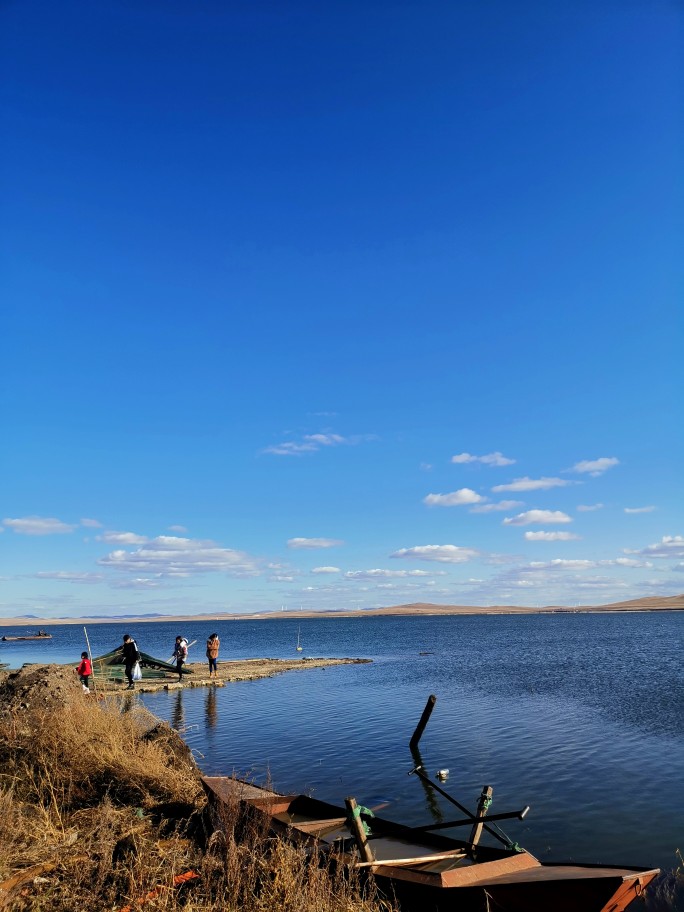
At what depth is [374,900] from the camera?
782 centimetres

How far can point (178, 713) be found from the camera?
2520cm

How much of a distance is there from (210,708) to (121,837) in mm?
18761

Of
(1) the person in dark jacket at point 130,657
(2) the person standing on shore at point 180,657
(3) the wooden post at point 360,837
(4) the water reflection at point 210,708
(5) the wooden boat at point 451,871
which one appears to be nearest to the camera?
(5) the wooden boat at point 451,871

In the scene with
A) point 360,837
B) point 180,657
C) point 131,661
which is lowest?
point 180,657

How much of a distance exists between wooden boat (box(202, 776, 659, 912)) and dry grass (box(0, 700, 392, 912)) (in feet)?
1.38

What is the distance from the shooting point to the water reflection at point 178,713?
23.0 meters

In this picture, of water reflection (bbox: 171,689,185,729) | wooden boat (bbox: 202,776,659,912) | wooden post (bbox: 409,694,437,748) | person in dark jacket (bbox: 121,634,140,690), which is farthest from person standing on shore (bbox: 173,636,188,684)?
wooden boat (bbox: 202,776,659,912)

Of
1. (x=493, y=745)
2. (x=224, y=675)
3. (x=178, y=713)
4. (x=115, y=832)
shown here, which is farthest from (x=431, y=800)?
(x=224, y=675)

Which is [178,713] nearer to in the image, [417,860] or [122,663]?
[122,663]

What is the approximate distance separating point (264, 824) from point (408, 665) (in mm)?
43044

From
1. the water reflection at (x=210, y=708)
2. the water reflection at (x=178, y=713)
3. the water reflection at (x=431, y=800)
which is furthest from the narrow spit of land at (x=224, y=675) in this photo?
the water reflection at (x=431, y=800)

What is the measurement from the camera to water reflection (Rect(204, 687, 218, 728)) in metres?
23.6

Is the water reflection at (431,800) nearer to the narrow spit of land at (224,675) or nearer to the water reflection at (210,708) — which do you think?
the water reflection at (210,708)

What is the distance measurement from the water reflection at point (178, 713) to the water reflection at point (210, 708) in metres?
0.94
